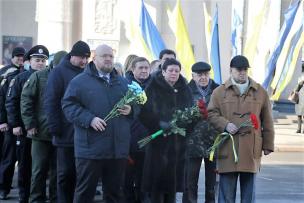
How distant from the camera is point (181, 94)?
801cm

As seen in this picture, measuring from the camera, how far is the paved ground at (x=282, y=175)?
35.3 feet

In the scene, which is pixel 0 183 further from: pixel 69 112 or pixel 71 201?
pixel 69 112

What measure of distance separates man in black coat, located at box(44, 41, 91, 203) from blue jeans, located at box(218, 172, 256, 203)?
1.72 metres

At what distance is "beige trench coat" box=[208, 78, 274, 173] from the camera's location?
7.86 meters

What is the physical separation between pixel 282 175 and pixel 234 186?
5.61 m

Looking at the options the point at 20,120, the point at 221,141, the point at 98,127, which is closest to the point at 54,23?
the point at 20,120

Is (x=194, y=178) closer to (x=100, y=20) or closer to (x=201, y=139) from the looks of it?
(x=201, y=139)

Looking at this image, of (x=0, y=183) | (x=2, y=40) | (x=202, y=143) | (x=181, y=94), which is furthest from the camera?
(x=2, y=40)

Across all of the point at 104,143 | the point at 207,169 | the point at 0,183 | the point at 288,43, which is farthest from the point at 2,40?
the point at 104,143

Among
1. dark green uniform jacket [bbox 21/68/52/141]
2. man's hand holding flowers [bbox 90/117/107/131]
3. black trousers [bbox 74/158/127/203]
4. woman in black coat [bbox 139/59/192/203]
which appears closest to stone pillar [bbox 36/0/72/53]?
dark green uniform jacket [bbox 21/68/52/141]

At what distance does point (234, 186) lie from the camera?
808 cm

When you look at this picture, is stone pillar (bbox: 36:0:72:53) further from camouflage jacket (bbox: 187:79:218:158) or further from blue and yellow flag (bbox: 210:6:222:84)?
camouflage jacket (bbox: 187:79:218:158)

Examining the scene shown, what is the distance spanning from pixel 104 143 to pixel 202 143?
6.95ft

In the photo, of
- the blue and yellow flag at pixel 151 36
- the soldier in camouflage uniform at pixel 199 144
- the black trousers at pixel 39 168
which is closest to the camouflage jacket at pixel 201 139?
the soldier in camouflage uniform at pixel 199 144
